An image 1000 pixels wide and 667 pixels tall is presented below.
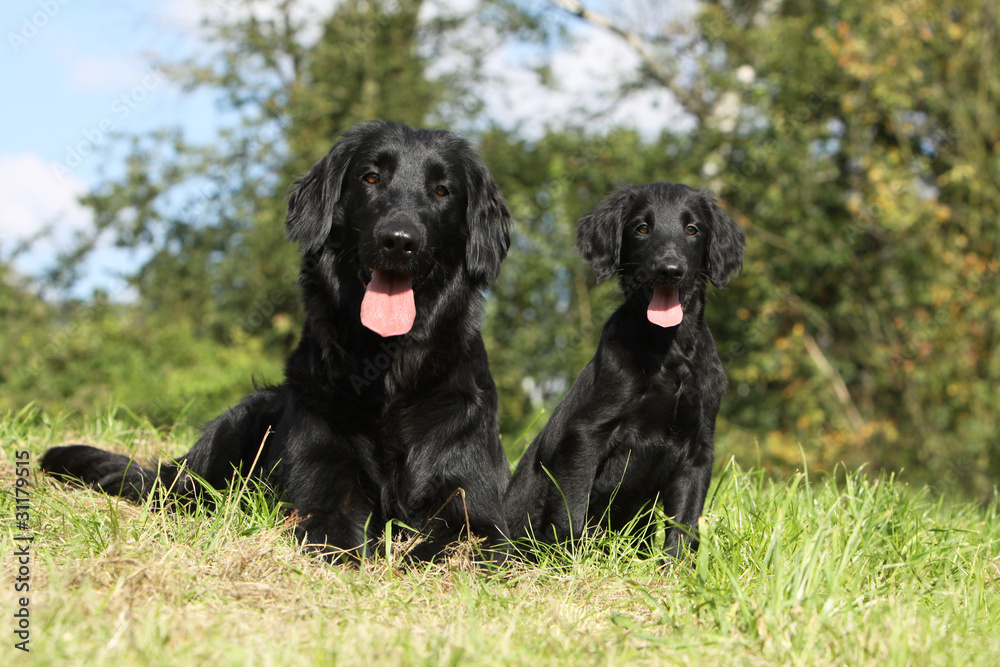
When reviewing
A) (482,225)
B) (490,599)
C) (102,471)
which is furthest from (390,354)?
(102,471)

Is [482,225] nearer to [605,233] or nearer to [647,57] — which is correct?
[605,233]

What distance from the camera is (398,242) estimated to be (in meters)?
2.56

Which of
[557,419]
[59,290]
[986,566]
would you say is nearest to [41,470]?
[557,419]

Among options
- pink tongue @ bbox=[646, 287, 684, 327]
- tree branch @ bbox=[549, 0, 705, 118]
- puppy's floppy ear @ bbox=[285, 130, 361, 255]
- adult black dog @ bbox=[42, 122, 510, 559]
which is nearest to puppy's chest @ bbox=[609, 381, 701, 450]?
pink tongue @ bbox=[646, 287, 684, 327]

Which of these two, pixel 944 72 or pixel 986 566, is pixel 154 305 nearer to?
pixel 944 72

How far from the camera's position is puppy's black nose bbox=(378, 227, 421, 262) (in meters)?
2.55

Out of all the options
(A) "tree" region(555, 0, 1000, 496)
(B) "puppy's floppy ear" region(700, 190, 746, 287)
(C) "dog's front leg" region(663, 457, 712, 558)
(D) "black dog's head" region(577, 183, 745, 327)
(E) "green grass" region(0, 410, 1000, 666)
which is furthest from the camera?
(A) "tree" region(555, 0, 1000, 496)

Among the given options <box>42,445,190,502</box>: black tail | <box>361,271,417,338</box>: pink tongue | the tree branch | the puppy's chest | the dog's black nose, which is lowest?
<box>42,445,190,502</box>: black tail

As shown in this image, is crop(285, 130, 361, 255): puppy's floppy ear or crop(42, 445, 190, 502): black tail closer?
crop(285, 130, 361, 255): puppy's floppy ear

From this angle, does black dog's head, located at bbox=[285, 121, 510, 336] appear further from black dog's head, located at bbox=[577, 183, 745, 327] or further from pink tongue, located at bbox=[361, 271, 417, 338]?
black dog's head, located at bbox=[577, 183, 745, 327]

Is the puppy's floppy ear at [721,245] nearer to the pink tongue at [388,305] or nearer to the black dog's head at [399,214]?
the black dog's head at [399,214]

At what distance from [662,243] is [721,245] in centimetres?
39

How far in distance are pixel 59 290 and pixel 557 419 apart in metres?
9.83

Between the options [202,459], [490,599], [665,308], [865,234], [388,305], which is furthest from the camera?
[865,234]
